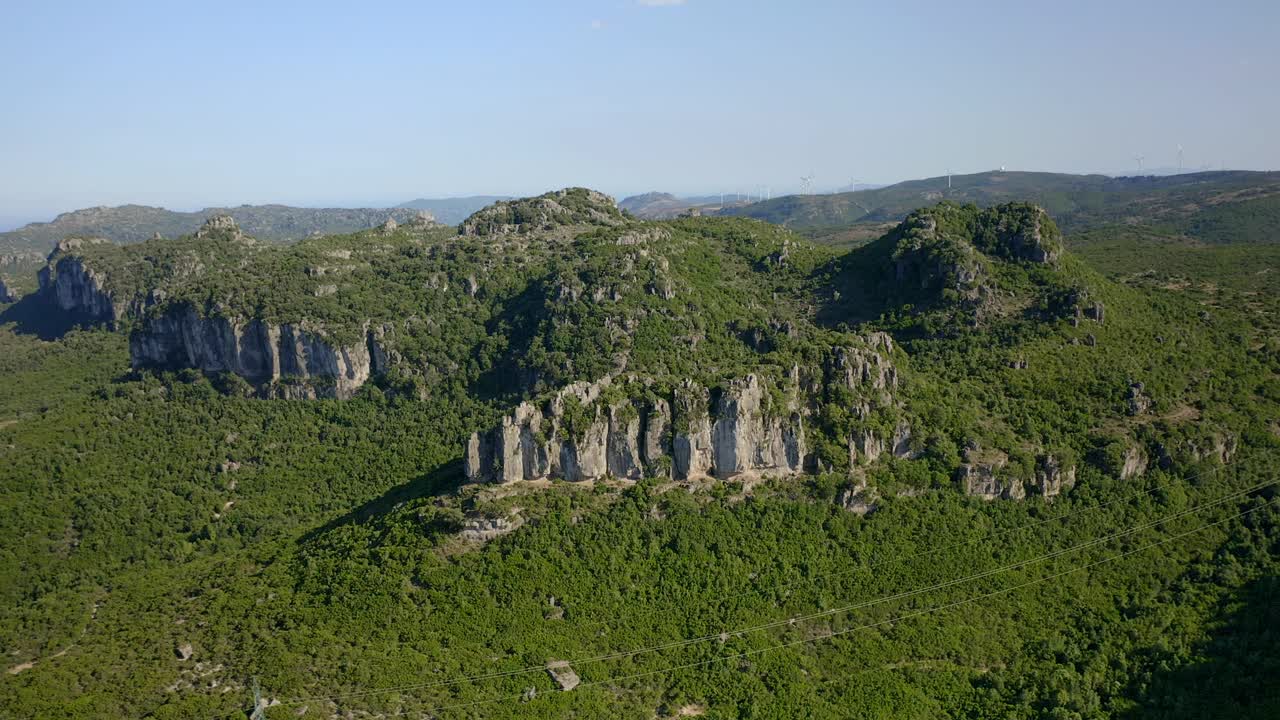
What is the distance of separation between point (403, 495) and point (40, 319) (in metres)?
145

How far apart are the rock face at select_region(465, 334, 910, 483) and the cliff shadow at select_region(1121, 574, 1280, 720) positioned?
2679 cm

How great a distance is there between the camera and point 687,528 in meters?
67.2

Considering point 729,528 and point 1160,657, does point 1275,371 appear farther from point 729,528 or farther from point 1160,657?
point 729,528

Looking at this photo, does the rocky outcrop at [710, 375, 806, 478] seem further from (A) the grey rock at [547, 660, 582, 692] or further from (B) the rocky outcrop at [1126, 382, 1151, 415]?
(B) the rocky outcrop at [1126, 382, 1151, 415]

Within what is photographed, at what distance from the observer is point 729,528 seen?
67.6m

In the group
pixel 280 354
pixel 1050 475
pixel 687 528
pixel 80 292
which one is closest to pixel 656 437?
pixel 687 528

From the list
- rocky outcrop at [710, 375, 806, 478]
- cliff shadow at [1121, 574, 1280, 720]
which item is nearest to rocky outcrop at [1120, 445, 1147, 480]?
cliff shadow at [1121, 574, 1280, 720]

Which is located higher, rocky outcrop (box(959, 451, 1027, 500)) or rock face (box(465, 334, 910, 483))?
rock face (box(465, 334, 910, 483))

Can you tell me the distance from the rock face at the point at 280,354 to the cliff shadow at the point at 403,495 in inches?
1451

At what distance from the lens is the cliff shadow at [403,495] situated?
70.8m

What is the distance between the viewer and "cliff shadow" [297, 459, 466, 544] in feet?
232

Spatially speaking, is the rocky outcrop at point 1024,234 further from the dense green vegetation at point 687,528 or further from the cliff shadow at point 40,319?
the cliff shadow at point 40,319

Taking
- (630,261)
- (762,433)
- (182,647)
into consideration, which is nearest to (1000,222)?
(630,261)

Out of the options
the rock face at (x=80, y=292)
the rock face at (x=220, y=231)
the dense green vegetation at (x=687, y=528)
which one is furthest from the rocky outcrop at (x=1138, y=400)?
the rock face at (x=80, y=292)
